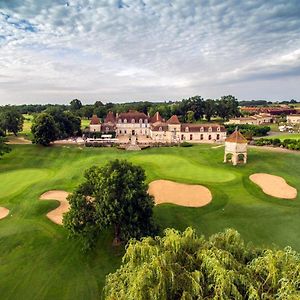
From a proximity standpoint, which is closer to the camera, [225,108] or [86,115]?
[225,108]

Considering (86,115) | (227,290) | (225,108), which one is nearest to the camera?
(227,290)

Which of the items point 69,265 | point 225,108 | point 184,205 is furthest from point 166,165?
point 225,108

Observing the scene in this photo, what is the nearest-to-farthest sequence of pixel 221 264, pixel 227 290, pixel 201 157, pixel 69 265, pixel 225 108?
pixel 227 290 < pixel 221 264 < pixel 69 265 < pixel 201 157 < pixel 225 108

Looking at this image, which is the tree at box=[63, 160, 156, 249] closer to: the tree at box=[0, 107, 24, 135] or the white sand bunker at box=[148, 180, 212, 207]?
the white sand bunker at box=[148, 180, 212, 207]

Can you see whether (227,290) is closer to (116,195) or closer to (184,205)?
(116,195)

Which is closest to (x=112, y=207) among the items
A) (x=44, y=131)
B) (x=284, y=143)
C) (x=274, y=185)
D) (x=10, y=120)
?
(x=274, y=185)

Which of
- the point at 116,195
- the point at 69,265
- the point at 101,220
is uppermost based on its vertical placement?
the point at 116,195

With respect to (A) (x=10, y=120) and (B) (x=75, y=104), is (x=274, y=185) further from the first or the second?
(B) (x=75, y=104)

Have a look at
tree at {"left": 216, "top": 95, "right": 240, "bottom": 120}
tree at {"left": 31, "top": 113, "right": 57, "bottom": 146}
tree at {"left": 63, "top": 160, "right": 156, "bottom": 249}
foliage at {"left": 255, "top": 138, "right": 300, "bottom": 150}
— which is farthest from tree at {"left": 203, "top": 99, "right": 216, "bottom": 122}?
tree at {"left": 63, "top": 160, "right": 156, "bottom": 249}
